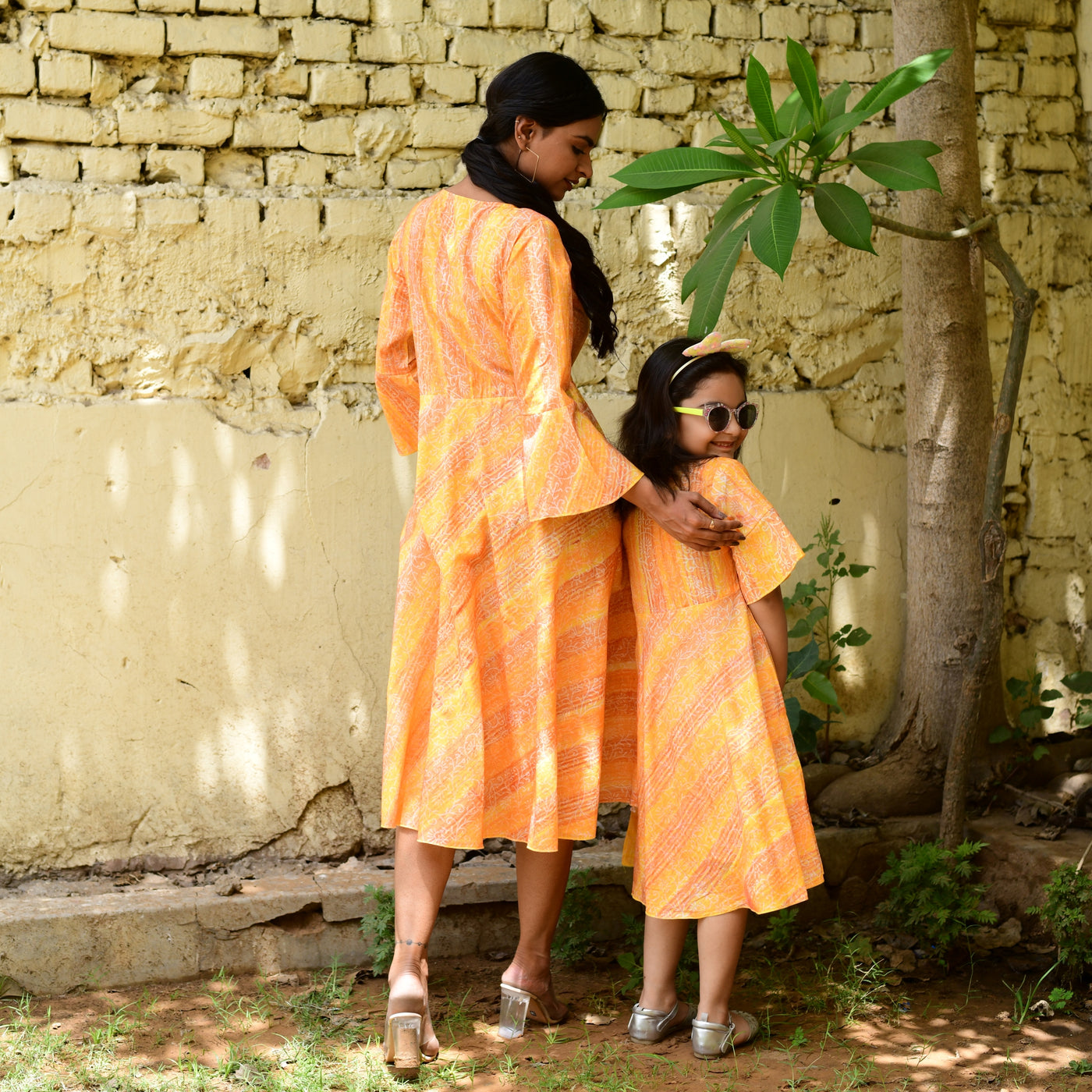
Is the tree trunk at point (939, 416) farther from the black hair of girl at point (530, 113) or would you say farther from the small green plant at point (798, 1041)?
the black hair of girl at point (530, 113)

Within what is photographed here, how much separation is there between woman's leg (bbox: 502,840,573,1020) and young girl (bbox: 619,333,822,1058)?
0.57ft

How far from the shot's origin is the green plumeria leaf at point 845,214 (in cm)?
245

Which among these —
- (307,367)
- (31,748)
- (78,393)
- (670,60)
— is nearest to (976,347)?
(670,60)

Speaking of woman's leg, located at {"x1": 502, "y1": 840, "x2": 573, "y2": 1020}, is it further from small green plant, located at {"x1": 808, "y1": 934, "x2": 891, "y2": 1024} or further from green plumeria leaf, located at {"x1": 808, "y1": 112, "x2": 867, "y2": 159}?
green plumeria leaf, located at {"x1": 808, "y1": 112, "x2": 867, "y2": 159}

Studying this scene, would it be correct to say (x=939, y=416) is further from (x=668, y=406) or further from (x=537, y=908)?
(x=537, y=908)

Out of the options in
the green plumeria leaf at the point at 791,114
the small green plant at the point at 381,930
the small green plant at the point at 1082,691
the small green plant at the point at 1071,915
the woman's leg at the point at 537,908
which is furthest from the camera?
the small green plant at the point at 1082,691

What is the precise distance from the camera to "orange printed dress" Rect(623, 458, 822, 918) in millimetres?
2309

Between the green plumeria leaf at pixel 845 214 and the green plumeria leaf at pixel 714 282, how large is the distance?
18 centimetres

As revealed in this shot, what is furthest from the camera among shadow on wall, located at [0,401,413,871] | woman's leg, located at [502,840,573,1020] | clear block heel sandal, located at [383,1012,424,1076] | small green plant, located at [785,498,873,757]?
small green plant, located at [785,498,873,757]

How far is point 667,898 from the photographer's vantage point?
236 cm

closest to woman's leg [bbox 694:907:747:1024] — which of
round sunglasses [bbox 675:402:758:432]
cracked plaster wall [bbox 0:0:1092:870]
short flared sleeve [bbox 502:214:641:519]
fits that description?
short flared sleeve [bbox 502:214:641:519]

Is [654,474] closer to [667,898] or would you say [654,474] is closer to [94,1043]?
[667,898]

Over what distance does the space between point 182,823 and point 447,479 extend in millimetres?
1396

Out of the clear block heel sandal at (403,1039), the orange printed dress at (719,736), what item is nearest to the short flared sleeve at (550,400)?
the orange printed dress at (719,736)
